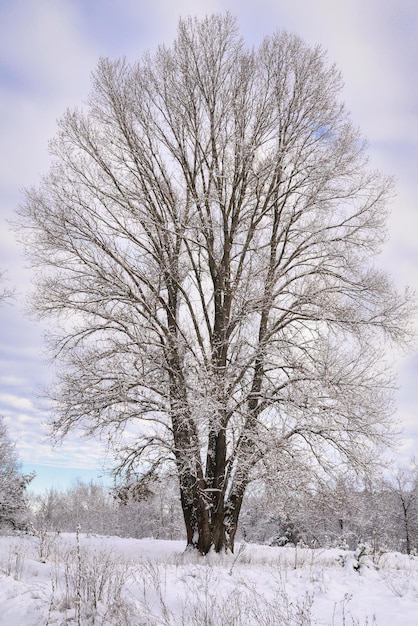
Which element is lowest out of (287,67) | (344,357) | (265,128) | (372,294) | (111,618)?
(111,618)

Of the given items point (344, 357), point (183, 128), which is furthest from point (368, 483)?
point (183, 128)

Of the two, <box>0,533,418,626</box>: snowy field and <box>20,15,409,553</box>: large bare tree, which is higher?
<box>20,15,409,553</box>: large bare tree

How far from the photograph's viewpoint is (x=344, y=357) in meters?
10.5

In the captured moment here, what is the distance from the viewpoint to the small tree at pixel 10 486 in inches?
939

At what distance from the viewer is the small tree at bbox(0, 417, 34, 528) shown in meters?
23.8

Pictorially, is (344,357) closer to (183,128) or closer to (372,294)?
(372,294)

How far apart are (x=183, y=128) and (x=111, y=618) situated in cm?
1060

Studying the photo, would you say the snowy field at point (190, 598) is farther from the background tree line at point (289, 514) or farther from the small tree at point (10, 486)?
the small tree at point (10, 486)

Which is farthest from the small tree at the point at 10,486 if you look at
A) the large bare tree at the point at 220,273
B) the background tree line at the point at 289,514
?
the large bare tree at the point at 220,273

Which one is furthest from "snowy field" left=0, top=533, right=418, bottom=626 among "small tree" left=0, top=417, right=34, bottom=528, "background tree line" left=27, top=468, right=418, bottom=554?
"small tree" left=0, top=417, right=34, bottom=528

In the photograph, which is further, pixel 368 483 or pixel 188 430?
pixel 368 483

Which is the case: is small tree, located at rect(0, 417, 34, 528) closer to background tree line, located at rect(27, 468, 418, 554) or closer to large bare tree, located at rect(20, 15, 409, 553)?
background tree line, located at rect(27, 468, 418, 554)

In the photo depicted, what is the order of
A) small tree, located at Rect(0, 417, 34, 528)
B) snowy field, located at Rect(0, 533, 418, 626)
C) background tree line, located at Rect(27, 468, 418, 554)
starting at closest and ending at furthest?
snowy field, located at Rect(0, 533, 418, 626) < background tree line, located at Rect(27, 468, 418, 554) < small tree, located at Rect(0, 417, 34, 528)

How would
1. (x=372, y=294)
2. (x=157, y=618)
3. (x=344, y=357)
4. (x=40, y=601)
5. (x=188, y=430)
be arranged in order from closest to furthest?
(x=157, y=618) < (x=40, y=601) < (x=188, y=430) < (x=344, y=357) < (x=372, y=294)
